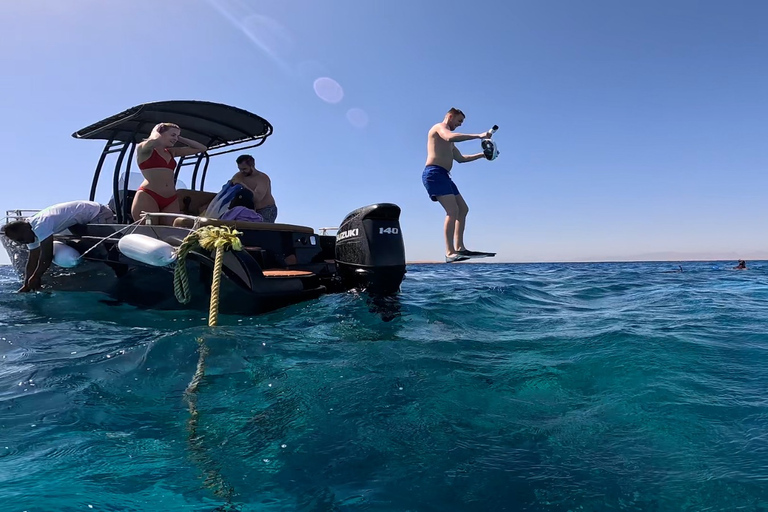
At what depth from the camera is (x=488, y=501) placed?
156 centimetres

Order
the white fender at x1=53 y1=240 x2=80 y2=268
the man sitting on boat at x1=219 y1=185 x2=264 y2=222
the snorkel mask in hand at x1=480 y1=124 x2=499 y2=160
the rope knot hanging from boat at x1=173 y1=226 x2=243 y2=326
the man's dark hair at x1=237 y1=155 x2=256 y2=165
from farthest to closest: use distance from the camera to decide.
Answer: the man's dark hair at x1=237 y1=155 x2=256 y2=165 < the white fender at x1=53 y1=240 x2=80 y2=268 < the man sitting on boat at x1=219 y1=185 x2=264 y2=222 < the snorkel mask in hand at x1=480 y1=124 x2=499 y2=160 < the rope knot hanging from boat at x1=173 y1=226 x2=243 y2=326

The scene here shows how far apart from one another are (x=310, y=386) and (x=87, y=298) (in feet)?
15.7

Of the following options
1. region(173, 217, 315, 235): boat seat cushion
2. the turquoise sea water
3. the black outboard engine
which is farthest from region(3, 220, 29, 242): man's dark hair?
the black outboard engine

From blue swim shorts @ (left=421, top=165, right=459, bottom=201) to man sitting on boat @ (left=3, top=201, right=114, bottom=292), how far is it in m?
4.72

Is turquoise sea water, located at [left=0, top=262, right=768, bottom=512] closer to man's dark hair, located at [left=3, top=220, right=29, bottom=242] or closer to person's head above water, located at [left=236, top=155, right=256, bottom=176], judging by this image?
man's dark hair, located at [left=3, top=220, right=29, bottom=242]

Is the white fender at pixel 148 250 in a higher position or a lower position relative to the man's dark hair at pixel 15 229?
lower

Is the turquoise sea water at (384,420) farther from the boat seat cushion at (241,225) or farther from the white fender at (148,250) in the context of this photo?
the boat seat cushion at (241,225)

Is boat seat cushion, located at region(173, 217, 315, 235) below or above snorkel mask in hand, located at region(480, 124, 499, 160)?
below

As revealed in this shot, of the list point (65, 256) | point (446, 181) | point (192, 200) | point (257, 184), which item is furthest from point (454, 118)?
point (65, 256)

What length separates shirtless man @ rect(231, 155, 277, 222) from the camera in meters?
6.49

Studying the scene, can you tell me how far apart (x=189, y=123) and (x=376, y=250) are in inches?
195

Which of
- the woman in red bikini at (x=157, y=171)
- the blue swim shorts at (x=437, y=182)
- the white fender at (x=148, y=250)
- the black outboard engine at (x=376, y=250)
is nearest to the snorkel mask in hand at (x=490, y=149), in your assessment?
the blue swim shorts at (x=437, y=182)

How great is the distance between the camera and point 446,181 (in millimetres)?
5406

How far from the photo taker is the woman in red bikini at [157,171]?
5.79m
